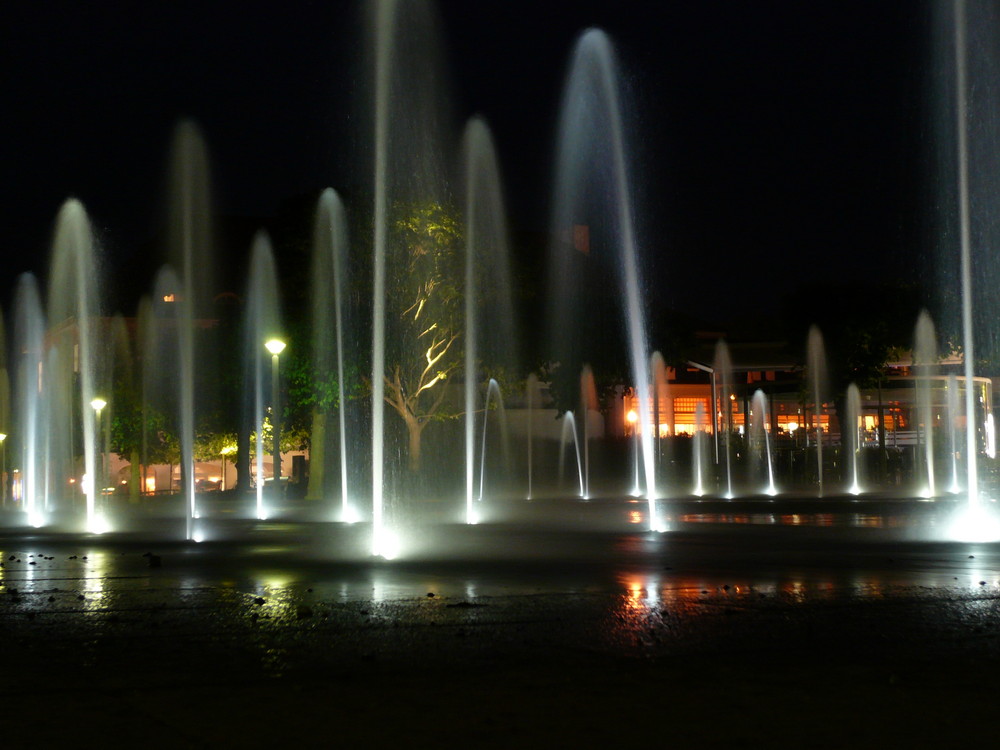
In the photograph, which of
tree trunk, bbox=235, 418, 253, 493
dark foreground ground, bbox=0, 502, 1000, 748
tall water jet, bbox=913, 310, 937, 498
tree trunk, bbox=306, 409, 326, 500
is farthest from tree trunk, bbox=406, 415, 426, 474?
tall water jet, bbox=913, 310, 937, 498

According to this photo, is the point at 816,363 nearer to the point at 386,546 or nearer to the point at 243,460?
the point at 243,460

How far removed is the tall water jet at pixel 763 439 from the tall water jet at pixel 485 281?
391 inches

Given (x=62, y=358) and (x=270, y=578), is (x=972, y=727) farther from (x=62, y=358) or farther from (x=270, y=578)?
(x=62, y=358)

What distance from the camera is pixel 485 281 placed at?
3847 centimetres

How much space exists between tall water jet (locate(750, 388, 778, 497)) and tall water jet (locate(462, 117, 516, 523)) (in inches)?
391

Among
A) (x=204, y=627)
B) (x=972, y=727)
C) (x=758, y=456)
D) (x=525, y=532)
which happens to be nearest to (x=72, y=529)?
(x=525, y=532)

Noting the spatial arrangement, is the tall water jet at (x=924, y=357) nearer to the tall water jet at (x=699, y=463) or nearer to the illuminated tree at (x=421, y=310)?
the tall water jet at (x=699, y=463)

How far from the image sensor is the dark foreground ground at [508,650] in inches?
238

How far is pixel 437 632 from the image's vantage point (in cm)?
920

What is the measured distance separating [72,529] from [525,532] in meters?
10.7

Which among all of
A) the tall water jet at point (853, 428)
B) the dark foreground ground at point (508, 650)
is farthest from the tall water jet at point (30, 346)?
the tall water jet at point (853, 428)

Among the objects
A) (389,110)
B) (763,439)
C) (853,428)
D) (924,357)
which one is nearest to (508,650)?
(389,110)

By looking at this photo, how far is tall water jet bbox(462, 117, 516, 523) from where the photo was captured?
32.2m

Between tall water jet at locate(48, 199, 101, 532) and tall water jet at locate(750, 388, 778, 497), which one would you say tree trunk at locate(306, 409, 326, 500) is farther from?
tall water jet at locate(750, 388, 778, 497)
